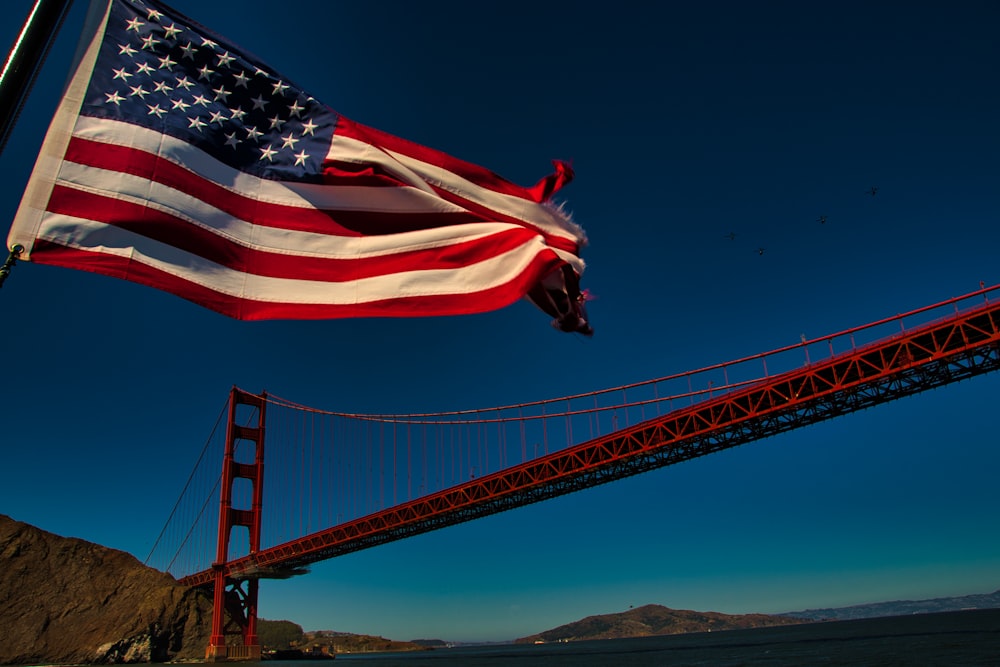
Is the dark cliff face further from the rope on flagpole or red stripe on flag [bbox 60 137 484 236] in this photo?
the rope on flagpole

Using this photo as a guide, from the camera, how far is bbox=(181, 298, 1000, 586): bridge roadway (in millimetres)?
23031

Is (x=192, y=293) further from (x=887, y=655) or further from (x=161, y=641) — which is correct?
(x=161, y=641)

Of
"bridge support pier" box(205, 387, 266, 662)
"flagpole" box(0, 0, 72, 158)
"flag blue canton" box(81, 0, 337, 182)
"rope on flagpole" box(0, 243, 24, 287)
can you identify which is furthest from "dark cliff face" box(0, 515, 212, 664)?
"flagpole" box(0, 0, 72, 158)

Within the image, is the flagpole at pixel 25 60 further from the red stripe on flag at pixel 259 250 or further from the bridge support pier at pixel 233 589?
the bridge support pier at pixel 233 589

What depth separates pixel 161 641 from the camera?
45.4 m

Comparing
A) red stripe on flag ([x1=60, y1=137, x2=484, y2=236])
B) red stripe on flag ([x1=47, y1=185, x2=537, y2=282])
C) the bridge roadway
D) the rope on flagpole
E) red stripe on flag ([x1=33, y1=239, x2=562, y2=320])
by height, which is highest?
the bridge roadway

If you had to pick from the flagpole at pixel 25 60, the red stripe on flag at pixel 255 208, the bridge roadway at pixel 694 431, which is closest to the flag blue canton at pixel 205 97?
A: the red stripe on flag at pixel 255 208

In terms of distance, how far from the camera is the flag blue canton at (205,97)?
3354 millimetres

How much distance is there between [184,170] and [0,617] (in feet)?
194

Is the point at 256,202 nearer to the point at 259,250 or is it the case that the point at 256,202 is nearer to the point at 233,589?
the point at 259,250

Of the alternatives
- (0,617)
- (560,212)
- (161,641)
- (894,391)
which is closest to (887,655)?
(894,391)

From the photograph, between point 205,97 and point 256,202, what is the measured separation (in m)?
0.56

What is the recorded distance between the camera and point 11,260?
266 cm

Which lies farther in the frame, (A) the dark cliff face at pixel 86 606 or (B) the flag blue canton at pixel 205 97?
(A) the dark cliff face at pixel 86 606
